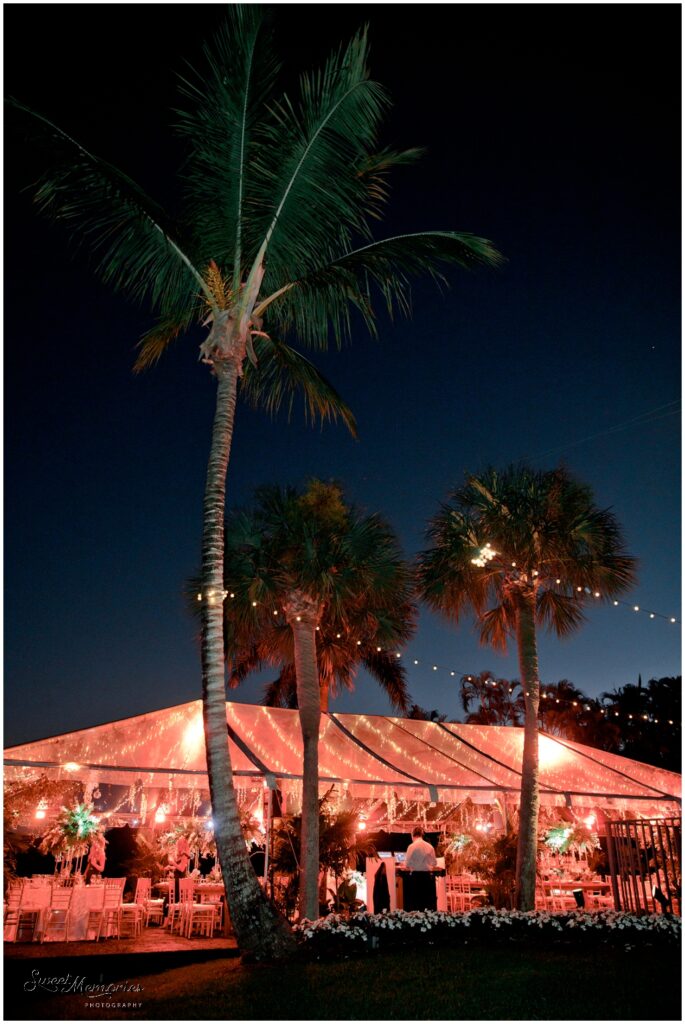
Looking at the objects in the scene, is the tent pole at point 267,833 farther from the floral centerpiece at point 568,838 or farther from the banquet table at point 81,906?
the floral centerpiece at point 568,838

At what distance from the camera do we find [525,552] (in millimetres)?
15656

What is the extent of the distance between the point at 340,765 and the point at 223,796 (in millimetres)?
8380

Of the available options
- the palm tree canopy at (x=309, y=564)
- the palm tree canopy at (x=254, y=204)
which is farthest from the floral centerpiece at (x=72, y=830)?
the palm tree canopy at (x=254, y=204)

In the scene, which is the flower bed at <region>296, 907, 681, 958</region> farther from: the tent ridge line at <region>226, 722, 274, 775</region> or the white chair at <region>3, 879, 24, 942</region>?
the white chair at <region>3, 879, 24, 942</region>

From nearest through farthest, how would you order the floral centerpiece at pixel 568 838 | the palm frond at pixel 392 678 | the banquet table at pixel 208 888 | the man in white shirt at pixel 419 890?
the man in white shirt at pixel 419 890 < the banquet table at pixel 208 888 < the floral centerpiece at pixel 568 838 < the palm frond at pixel 392 678

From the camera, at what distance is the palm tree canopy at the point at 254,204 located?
33.1ft

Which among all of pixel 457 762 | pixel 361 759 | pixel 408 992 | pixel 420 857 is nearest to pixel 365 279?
pixel 408 992

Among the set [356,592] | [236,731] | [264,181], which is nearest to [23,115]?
[264,181]

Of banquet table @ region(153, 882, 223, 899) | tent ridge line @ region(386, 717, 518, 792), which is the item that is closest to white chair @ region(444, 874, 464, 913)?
tent ridge line @ region(386, 717, 518, 792)

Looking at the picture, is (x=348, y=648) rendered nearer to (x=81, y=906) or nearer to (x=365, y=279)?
(x=81, y=906)

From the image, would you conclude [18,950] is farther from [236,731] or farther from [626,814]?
[626,814]

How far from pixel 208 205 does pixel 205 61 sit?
1771 millimetres

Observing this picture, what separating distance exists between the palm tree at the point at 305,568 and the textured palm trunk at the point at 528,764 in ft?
8.65

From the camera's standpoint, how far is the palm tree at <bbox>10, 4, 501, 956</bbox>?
9.98 m
